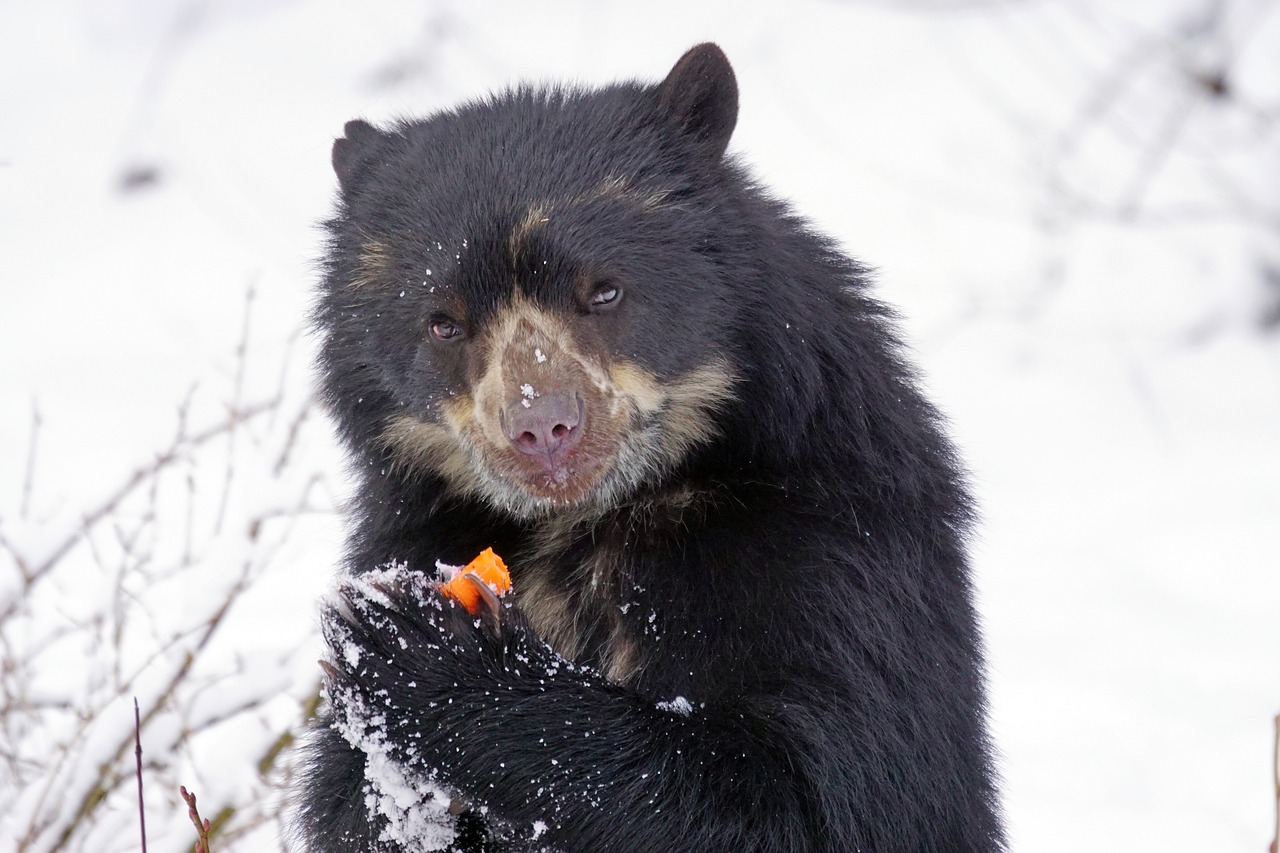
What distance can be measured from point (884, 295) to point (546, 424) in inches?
295

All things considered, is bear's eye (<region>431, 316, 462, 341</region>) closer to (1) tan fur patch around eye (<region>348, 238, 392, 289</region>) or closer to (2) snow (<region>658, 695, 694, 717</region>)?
(1) tan fur patch around eye (<region>348, 238, 392, 289</region>)

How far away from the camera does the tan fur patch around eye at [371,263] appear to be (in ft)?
12.4

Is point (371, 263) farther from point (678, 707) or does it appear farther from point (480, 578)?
point (678, 707)

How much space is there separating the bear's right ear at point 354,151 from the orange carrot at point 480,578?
1021mm

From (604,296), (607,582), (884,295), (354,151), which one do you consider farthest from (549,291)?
(884,295)

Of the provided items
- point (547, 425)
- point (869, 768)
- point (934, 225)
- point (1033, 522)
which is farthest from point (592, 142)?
point (934, 225)

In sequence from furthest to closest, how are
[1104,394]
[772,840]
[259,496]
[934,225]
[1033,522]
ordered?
[934,225]
[1104,394]
[1033,522]
[259,496]
[772,840]

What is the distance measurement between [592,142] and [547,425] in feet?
2.44

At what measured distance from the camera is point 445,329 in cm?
367

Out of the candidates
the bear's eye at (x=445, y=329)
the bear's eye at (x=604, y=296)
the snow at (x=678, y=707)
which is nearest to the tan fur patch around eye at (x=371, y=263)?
the bear's eye at (x=445, y=329)

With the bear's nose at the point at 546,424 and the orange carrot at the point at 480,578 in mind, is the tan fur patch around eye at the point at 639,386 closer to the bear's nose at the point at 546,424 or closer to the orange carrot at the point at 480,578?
the bear's nose at the point at 546,424

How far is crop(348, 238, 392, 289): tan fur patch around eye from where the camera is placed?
12.4 ft

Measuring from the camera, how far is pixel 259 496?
5000 mm

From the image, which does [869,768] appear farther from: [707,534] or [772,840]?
[707,534]
